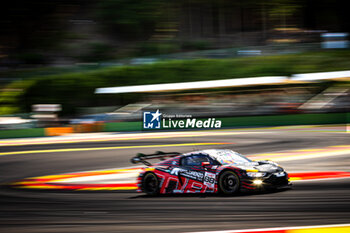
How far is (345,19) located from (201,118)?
794 inches

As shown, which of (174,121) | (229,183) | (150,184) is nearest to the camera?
(229,183)

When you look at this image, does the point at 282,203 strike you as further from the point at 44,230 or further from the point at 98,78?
the point at 98,78

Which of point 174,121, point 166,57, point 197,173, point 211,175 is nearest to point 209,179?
point 211,175

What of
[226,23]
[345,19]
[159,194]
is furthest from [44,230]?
[226,23]

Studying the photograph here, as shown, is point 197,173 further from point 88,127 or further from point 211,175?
point 88,127

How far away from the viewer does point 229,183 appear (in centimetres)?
982

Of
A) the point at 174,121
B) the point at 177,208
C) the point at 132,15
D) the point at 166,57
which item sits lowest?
the point at 174,121

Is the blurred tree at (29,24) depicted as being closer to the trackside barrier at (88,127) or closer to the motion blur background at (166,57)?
the motion blur background at (166,57)

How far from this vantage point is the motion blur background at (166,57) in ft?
76.6

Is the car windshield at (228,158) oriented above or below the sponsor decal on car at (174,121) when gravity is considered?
above

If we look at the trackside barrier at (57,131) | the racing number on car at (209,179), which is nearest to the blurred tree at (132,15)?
the trackside barrier at (57,131)

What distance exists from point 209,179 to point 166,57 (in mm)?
25580

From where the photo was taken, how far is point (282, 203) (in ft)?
30.1

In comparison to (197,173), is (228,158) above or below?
above
